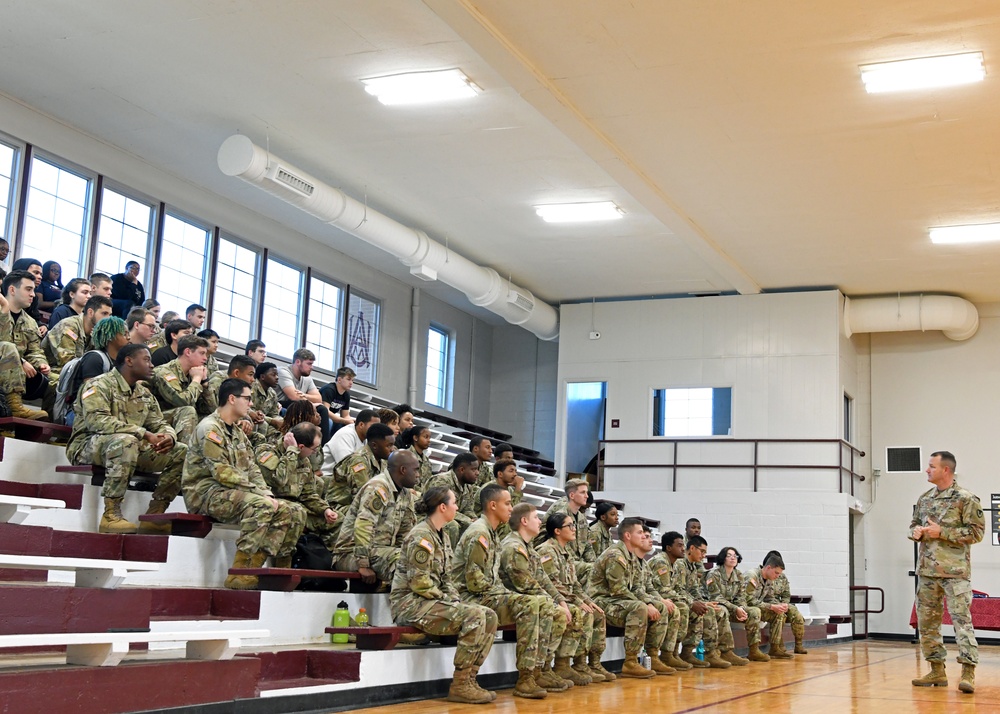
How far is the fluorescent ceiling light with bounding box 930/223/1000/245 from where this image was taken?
13.4 meters

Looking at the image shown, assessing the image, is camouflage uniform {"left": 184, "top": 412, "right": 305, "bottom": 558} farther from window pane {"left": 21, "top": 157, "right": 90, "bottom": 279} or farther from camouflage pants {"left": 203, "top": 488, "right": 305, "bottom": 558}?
window pane {"left": 21, "top": 157, "right": 90, "bottom": 279}

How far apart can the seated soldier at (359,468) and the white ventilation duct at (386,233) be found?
14.6ft

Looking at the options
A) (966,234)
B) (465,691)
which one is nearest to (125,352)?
(465,691)

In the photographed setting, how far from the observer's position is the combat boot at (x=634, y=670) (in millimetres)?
8742

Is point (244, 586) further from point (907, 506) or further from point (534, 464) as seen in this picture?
point (907, 506)

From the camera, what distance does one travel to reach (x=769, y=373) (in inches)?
661

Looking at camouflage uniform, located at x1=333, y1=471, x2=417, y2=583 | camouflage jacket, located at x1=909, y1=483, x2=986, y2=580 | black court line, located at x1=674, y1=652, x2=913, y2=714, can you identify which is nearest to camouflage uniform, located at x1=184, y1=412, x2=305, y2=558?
camouflage uniform, located at x1=333, y1=471, x2=417, y2=583

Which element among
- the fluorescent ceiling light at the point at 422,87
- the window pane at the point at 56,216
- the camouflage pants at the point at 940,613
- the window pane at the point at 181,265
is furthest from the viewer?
the window pane at the point at 181,265

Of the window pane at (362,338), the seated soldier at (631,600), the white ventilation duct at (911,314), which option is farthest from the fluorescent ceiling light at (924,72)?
the window pane at (362,338)

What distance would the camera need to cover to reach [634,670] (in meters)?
8.77

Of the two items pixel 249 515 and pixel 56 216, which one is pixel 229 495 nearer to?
pixel 249 515

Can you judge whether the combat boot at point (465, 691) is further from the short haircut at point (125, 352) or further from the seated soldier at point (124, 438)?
the short haircut at point (125, 352)

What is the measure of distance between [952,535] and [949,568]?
0.85ft

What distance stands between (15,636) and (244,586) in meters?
2.38
